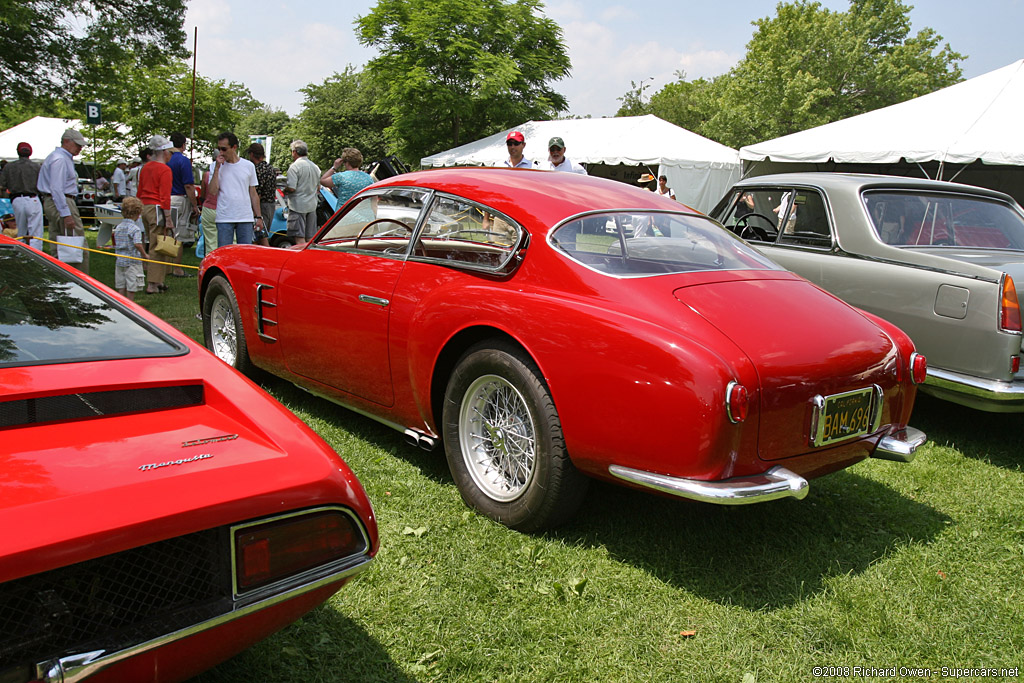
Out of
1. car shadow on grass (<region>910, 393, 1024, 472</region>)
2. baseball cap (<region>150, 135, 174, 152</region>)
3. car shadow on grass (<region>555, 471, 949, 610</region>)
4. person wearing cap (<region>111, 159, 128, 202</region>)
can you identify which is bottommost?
car shadow on grass (<region>555, 471, 949, 610</region>)

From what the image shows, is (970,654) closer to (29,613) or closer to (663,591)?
(663,591)

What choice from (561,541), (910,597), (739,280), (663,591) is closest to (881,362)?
(739,280)

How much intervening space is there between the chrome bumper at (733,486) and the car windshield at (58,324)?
163 centimetres

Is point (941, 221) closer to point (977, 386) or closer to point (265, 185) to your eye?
point (977, 386)

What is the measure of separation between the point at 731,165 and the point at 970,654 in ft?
63.2

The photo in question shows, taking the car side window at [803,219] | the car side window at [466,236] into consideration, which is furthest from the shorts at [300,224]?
the car side window at [466,236]

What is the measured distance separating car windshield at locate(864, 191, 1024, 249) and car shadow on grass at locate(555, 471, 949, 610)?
6.79ft

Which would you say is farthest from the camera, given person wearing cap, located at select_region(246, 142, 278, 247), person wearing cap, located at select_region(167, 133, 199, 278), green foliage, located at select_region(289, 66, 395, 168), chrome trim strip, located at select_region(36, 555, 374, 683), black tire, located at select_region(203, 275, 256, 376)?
green foliage, located at select_region(289, 66, 395, 168)

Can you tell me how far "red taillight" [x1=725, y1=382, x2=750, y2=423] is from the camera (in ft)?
8.29

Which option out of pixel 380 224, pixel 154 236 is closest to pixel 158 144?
pixel 154 236

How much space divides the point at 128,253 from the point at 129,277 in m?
0.37

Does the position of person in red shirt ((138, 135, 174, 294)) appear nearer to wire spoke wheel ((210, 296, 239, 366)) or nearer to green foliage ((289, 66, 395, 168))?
wire spoke wheel ((210, 296, 239, 366))

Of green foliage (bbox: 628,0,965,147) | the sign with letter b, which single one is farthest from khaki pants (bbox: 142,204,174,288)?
green foliage (bbox: 628,0,965,147)

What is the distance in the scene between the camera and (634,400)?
2674mm
